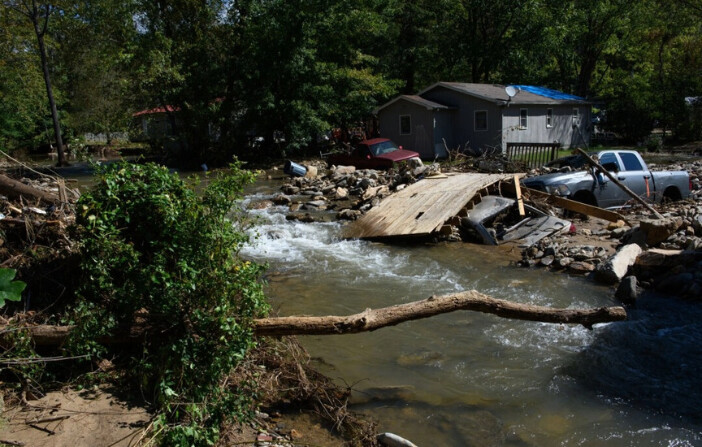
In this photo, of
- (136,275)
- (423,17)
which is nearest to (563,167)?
(136,275)

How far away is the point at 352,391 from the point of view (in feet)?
18.6

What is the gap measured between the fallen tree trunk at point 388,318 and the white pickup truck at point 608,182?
837cm

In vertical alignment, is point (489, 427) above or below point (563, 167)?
below

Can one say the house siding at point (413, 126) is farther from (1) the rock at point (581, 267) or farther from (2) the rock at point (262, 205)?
(1) the rock at point (581, 267)

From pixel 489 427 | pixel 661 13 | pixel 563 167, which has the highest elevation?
pixel 661 13

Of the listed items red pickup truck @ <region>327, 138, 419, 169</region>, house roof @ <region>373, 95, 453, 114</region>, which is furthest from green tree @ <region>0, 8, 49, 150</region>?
house roof @ <region>373, 95, 453, 114</region>

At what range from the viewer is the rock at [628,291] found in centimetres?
824

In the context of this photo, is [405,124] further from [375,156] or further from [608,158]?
[608,158]

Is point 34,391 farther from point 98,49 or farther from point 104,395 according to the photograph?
point 98,49

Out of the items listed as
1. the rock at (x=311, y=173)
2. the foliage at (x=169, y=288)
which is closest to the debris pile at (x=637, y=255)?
the foliage at (x=169, y=288)

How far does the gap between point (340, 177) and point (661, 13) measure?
1042 inches

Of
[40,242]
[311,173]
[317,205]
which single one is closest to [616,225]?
[317,205]

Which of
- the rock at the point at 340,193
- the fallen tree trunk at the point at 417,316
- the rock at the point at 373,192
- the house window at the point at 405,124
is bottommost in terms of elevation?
the rock at the point at 340,193

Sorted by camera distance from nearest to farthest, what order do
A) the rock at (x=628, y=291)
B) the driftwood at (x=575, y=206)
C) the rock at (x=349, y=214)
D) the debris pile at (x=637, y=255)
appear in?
the rock at (x=628, y=291) < the debris pile at (x=637, y=255) < the driftwood at (x=575, y=206) < the rock at (x=349, y=214)
